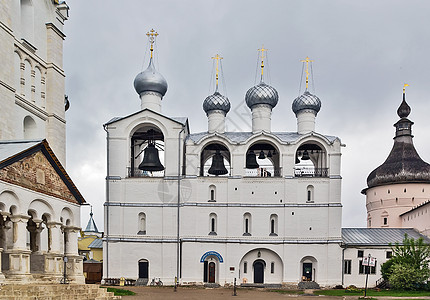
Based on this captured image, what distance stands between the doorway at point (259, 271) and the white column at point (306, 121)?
9936 millimetres

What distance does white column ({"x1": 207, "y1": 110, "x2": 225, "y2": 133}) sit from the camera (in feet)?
127

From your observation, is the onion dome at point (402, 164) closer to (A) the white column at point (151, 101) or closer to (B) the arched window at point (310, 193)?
(B) the arched window at point (310, 193)

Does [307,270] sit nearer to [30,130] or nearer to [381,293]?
[381,293]

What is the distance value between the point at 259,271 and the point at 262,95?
1258 cm

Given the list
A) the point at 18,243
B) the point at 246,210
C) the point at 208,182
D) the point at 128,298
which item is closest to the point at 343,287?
the point at 246,210

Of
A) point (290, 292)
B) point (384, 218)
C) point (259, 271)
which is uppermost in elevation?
point (384, 218)

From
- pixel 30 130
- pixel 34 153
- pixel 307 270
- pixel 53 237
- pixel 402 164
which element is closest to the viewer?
pixel 34 153

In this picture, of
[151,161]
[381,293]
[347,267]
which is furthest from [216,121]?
[381,293]

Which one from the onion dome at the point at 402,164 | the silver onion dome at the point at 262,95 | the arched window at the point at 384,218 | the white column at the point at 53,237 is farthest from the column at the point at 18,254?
the arched window at the point at 384,218

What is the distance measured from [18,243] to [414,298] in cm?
2010

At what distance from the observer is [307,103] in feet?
127

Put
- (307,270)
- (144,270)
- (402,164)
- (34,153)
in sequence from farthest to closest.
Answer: (402,164) < (307,270) < (144,270) < (34,153)

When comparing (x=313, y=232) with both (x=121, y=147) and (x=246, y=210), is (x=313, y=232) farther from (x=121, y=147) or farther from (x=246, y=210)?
(x=121, y=147)

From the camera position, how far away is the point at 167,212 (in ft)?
119
